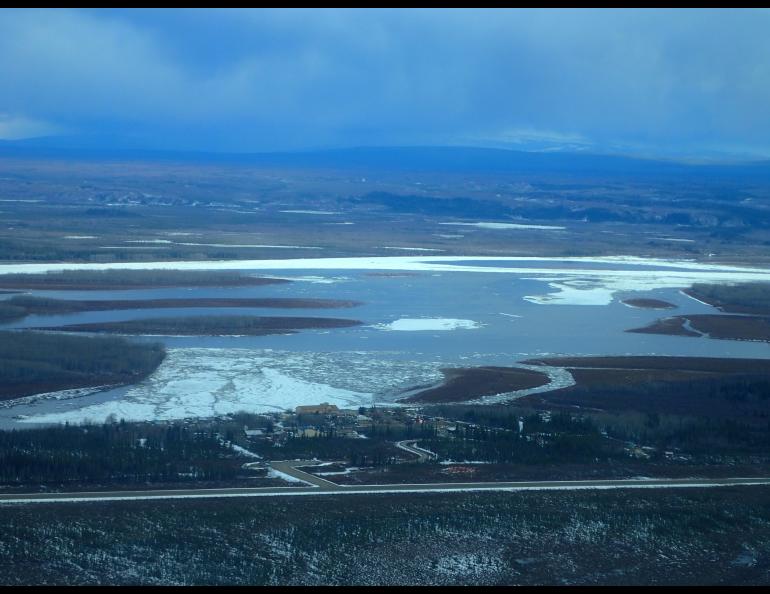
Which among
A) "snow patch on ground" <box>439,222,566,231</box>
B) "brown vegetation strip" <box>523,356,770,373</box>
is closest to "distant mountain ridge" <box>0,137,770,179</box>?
"snow patch on ground" <box>439,222,566,231</box>

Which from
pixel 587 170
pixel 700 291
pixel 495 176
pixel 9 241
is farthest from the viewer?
pixel 587 170

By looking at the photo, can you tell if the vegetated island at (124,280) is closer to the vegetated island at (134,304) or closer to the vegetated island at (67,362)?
the vegetated island at (134,304)

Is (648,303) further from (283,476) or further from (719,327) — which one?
(283,476)

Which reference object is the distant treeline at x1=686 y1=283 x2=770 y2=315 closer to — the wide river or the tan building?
the wide river

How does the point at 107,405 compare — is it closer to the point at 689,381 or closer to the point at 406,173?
the point at 689,381
